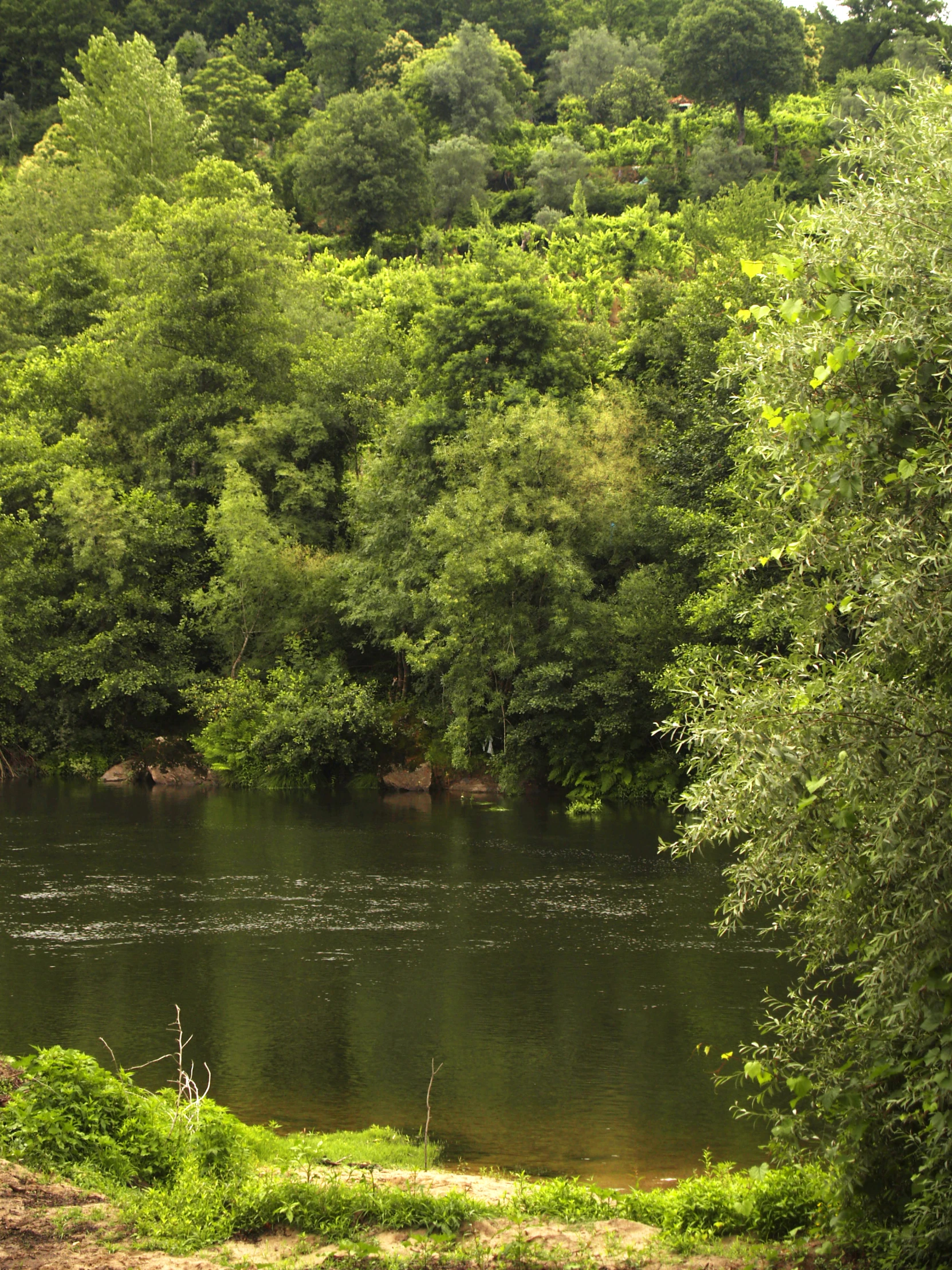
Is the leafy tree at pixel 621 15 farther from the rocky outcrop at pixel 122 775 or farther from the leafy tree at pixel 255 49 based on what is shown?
the rocky outcrop at pixel 122 775

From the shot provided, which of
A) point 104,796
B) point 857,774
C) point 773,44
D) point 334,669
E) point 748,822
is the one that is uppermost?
point 773,44

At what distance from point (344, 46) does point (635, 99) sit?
24326mm

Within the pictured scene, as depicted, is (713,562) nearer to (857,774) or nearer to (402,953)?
(402,953)

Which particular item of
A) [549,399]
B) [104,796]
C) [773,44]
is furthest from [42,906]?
[773,44]

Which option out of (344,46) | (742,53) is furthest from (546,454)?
(344,46)

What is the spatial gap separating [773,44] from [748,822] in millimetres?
89586

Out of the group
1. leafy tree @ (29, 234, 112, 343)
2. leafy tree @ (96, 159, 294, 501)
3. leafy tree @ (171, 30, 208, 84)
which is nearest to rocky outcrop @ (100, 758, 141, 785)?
leafy tree @ (96, 159, 294, 501)

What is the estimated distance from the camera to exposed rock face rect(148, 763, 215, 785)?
44781 mm

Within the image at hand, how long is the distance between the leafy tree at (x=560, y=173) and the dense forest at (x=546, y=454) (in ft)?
1.00

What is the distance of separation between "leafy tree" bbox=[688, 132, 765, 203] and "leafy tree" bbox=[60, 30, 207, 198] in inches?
1244

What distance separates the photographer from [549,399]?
1521 inches

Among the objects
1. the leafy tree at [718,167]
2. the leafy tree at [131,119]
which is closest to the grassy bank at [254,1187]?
the leafy tree at [131,119]

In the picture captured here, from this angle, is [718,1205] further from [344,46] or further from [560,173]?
[344,46]

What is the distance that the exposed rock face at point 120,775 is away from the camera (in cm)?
4497
